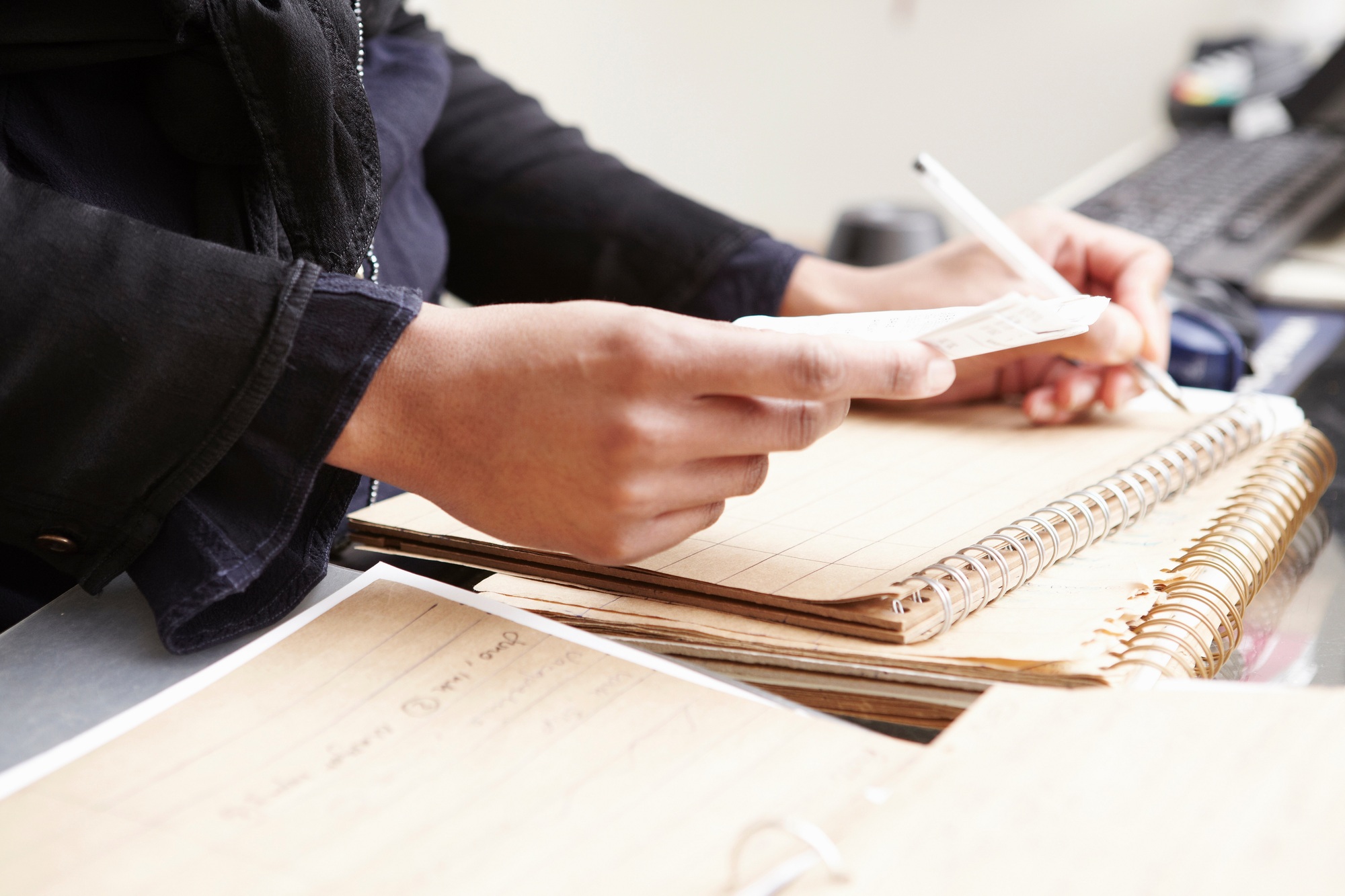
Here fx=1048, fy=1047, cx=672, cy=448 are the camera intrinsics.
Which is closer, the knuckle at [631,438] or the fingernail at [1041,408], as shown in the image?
the knuckle at [631,438]

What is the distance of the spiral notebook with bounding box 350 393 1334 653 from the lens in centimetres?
38

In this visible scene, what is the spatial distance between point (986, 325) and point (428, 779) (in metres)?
0.23

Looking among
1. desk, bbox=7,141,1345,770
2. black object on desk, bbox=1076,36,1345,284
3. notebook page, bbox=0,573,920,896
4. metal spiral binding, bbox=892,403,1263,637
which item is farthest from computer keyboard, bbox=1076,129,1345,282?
notebook page, bbox=0,573,920,896

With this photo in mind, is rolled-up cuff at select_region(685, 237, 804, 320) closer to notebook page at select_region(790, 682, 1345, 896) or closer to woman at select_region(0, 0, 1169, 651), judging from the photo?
woman at select_region(0, 0, 1169, 651)

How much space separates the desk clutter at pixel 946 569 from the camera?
351 mm

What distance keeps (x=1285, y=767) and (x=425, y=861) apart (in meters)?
0.22

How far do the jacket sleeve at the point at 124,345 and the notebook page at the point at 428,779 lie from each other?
88 mm

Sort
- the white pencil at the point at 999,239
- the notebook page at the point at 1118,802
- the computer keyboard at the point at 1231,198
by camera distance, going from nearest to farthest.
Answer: the notebook page at the point at 1118,802 < the white pencil at the point at 999,239 < the computer keyboard at the point at 1231,198

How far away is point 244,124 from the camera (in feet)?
1.45

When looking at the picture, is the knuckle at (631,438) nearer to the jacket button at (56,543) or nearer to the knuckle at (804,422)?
the knuckle at (804,422)

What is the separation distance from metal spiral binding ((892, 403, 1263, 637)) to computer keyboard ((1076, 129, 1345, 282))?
40cm

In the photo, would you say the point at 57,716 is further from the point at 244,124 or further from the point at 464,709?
the point at 244,124

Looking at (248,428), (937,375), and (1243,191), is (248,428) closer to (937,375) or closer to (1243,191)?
(937,375)

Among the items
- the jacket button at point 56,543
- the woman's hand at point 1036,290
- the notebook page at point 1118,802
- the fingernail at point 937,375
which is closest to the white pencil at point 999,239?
the woman's hand at point 1036,290
